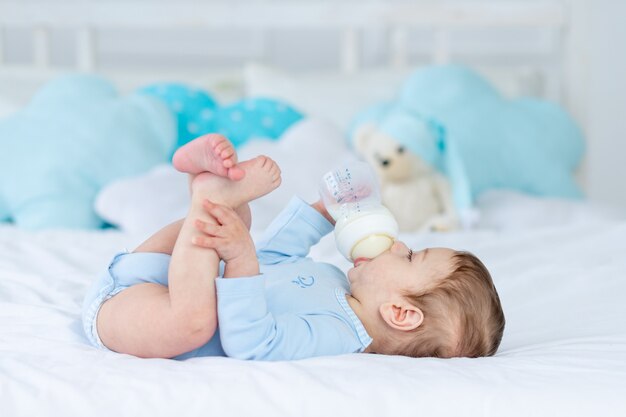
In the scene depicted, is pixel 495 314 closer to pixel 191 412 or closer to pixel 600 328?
pixel 600 328

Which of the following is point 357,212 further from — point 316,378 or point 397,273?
point 316,378

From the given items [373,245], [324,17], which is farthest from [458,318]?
[324,17]

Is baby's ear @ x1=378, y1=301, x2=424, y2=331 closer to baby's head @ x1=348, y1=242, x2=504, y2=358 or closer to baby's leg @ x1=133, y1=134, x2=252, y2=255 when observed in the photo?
baby's head @ x1=348, y1=242, x2=504, y2=358

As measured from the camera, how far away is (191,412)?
74 cm

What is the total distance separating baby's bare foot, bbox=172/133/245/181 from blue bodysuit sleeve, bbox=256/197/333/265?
0.21 m

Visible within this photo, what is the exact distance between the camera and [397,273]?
3.25 feet

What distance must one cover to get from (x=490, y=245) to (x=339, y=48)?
6.80 feet

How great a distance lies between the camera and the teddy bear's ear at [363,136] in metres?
2.02

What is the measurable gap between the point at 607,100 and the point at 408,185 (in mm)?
1001

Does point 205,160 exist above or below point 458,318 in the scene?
above

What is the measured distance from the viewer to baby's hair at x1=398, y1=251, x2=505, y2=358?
0.95m

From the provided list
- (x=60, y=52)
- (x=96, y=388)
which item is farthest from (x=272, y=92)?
(x=96, y=388)

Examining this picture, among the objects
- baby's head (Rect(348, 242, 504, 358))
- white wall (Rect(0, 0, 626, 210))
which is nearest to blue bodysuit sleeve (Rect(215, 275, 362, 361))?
baby's head (Rect(348, 242, 504, 358))

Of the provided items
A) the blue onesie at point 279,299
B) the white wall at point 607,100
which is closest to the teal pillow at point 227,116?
the white wall at point 607,100
